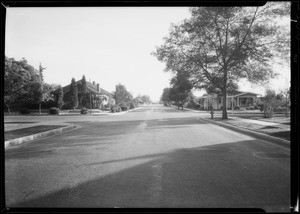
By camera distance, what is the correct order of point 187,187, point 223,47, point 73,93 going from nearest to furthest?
point 187,187 < point 223,47 < point 73,93

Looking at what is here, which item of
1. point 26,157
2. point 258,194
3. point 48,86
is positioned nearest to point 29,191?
point 26,157

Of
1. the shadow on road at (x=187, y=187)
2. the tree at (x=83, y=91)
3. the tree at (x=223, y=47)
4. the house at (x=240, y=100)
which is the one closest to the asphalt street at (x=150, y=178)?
the shadow on road at (x=187, y=187)

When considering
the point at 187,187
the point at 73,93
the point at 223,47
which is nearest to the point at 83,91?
the point at 73,93

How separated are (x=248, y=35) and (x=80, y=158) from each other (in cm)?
2002

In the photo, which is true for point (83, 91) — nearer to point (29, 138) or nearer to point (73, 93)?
point (73, 93)

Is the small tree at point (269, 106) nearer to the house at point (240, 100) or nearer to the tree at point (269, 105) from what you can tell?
the tree at point (269, 105)

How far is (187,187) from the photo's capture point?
4.42 metres

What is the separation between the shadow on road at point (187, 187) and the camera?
377cm

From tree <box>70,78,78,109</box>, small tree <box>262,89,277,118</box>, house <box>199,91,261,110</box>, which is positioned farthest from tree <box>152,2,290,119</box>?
house <box>199,91,261,110</box>

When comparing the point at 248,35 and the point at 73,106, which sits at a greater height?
the point at 248,35

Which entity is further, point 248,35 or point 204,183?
point 248,35

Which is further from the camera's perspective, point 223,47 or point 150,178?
point 223,47

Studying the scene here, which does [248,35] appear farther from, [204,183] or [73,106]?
[73,106]
